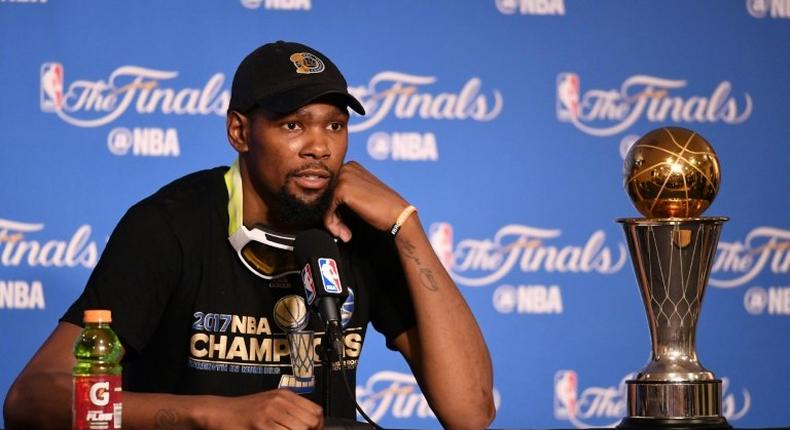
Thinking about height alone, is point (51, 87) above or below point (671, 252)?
above

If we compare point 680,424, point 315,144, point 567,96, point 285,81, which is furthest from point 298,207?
point 567,96

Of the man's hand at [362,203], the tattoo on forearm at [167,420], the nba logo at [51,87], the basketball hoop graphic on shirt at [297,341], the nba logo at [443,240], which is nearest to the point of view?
the tattoo on forearm at [167,420]

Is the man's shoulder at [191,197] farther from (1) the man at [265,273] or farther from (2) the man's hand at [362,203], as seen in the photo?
(2) the man's hand at [362,203]

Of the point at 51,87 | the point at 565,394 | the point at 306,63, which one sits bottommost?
the point at 565,394

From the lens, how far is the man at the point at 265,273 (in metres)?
2.18

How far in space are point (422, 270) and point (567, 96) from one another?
5.17ft

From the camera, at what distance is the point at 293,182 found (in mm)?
2260

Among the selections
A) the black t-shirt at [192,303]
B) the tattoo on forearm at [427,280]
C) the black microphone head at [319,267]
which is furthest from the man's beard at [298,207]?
the black microphone head at [319,267]

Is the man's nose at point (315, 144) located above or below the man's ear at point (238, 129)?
below

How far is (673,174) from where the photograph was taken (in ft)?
6.81

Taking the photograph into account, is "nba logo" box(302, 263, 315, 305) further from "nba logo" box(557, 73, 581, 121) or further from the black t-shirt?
"nba logo" box(557, 73, 581, 121)

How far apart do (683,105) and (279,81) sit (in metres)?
1.94

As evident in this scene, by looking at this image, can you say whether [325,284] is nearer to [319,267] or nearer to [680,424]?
[319,267]

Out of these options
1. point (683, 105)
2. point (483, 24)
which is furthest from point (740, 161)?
point (483, 24)
